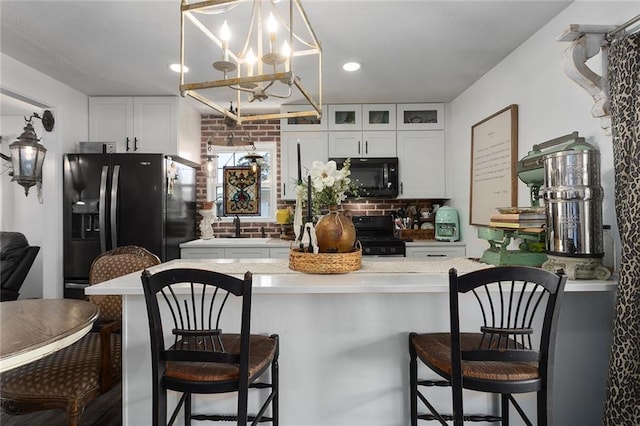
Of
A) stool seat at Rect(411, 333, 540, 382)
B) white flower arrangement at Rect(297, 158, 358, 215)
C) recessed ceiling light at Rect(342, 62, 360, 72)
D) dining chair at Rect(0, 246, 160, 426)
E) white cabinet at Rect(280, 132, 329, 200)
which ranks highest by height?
recessed ceiling light at Rect(342, 62, 360, 72)

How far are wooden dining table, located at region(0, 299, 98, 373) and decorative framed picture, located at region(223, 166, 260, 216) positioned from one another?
9.02ft

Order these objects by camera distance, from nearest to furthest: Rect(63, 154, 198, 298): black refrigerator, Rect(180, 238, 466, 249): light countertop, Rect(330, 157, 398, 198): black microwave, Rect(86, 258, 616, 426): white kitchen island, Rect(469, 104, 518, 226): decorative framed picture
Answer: Rect(86, 258, 616, 426): white kitchen island < Rect(469, 104, 518, 226): decorative framed picture < Rect(63, 154, 198, 298): black refrigerator < Rect(180, 238, 466, 249): light countertop < Rect(330, 157, 398, 198): black microwave

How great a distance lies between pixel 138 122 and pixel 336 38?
2380mm

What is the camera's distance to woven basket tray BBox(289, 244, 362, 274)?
5.68 ft

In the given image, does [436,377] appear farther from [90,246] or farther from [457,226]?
[90,246]

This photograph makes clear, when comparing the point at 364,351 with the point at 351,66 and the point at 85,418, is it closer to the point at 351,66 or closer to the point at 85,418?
the point at 85,418

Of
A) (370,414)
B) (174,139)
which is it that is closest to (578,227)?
(370,414)

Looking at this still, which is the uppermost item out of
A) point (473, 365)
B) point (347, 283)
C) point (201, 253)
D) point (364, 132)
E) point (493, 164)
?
point (364, 132)

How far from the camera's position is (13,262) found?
12.6 feet

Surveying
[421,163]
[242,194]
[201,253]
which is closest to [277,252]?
[201,253]

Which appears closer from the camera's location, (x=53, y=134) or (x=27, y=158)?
(x=27, y=158)

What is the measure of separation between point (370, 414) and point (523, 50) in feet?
8.66

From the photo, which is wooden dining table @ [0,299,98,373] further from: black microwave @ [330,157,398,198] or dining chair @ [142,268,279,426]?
black microwave @ [330,157,398,198]


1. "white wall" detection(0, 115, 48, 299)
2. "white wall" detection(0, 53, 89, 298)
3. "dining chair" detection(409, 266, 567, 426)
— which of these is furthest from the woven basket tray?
"white wall" detection(0, 115, 48, 299)
